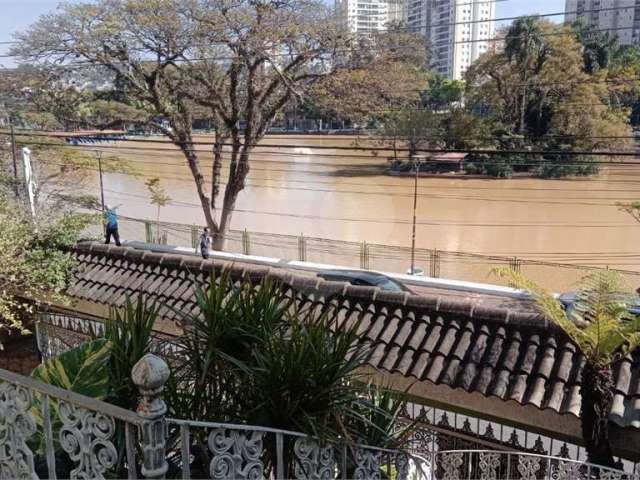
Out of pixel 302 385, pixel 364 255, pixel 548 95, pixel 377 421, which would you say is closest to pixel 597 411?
pixel 377 421

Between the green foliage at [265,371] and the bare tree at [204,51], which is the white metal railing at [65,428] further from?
the bare tree at [204,51]

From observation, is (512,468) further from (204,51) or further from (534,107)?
(534,107)

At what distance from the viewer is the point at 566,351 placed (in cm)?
521

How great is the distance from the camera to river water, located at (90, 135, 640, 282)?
85.9 feet

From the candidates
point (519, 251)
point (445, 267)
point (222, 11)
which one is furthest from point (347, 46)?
point (519, 251)

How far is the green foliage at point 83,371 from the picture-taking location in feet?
8.81

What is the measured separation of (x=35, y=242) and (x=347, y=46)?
12.8 metres

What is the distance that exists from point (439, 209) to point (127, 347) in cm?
2991

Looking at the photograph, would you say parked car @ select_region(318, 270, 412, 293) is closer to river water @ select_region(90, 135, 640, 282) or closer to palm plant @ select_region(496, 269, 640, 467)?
palm plant @ select_region(496, 269, 640, 467)

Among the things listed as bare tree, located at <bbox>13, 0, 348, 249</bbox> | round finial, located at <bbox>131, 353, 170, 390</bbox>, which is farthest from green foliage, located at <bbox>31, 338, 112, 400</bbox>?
bare tree, located at <bbox>13, 0, 348, 249</bbox>

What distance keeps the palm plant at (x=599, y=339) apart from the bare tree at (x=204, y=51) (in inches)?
456

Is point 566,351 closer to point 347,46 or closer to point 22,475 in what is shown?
point 22,475

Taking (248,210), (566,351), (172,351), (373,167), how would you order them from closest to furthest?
(172,351) → (566,351) → (248,210) → (373,167)

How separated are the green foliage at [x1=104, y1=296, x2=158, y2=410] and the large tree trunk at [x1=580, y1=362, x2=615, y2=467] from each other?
3517 mm
